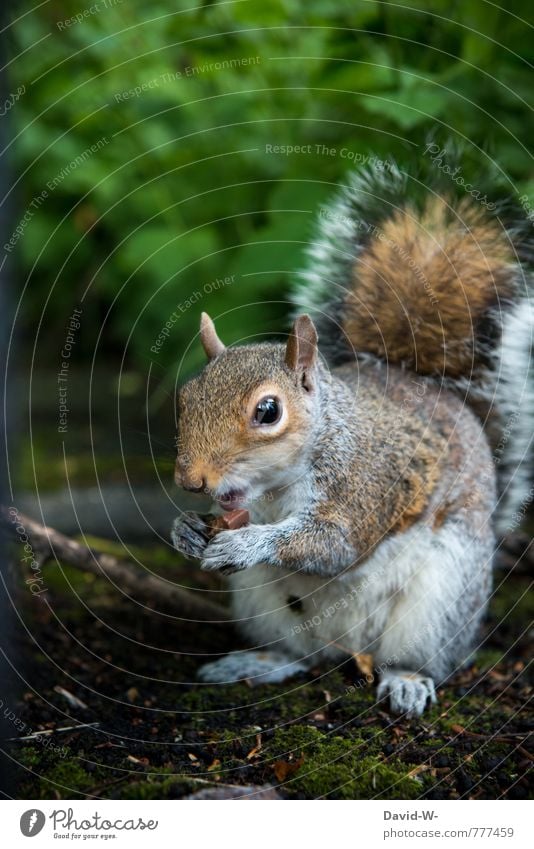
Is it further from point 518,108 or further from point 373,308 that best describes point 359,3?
point 373,308

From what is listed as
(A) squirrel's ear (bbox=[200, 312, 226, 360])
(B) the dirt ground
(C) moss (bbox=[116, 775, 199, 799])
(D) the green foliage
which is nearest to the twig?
(B) the dirt ground

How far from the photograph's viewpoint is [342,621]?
1.21 metres

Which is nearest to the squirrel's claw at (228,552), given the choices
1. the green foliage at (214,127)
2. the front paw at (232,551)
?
the front paw at (232,551)

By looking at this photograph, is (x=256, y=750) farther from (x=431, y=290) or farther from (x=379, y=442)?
(x=431, y=290)

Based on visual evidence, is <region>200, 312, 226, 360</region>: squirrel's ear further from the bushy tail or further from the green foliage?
the green foliage

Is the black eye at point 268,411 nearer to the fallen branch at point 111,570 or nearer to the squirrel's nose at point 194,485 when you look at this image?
the squirrel's nose at point 194,485

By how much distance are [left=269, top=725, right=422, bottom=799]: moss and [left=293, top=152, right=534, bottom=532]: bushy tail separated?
52cm

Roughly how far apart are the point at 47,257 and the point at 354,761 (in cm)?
186

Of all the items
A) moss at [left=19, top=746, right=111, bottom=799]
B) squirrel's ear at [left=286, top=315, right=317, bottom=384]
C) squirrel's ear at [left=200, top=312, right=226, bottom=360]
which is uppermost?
squirrel's ear at [left=200, top=312, right=226, bottom=360]

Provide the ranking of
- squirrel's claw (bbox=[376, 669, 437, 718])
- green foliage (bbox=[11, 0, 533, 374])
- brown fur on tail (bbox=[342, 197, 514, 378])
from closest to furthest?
squirrel's claw (bbox=[376, 669, 437, 718]) → brown fur on tail (bbox=[342, 197, 514, 378]) → green foliage (bbox=[11, 0, 533, 374])

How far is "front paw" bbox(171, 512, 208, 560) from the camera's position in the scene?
42.8 inches

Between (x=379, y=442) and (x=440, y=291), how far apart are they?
296 millimetres

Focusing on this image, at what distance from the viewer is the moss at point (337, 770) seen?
99 cm
